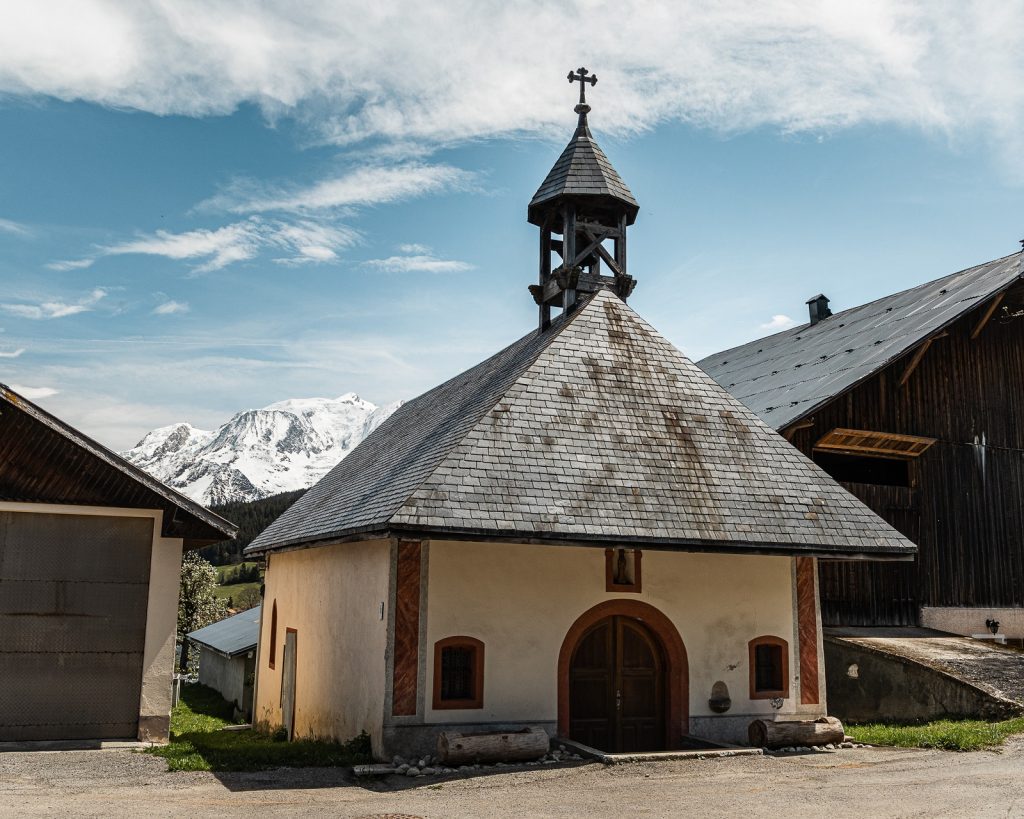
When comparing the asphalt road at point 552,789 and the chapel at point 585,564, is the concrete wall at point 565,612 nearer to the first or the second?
the chapel at point 585,564

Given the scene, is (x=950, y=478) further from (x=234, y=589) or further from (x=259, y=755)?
(x=234, y=589)

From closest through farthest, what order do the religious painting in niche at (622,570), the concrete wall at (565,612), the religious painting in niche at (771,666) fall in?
the concrete wall at (565,612) < the religious painting in niche at (622,570) < the religious painting in niche at (771,666)

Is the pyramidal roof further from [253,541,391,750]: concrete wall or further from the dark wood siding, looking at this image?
the dark wood siding

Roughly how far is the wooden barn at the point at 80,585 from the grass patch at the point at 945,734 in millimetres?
10319

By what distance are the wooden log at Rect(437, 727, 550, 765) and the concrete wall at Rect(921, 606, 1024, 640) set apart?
12.6 meters

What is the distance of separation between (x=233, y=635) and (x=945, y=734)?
23018 millimetres

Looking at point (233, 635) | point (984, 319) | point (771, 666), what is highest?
point (984, 319)

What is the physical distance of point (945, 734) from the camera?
1392 cm

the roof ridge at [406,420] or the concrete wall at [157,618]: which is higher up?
the roof ridge at [406,420]

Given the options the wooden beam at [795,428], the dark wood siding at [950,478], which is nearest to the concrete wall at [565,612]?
the wooden beam at [795,428]

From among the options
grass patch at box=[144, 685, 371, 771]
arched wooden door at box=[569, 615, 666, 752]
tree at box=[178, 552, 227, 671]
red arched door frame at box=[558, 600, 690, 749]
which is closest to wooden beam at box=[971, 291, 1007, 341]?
red arched door frame at box=[558, 600, 690, 749]

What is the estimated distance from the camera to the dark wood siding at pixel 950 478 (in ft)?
68.3

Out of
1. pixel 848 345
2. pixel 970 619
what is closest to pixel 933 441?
pixel 848 345

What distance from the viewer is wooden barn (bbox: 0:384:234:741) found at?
42.4 feet
